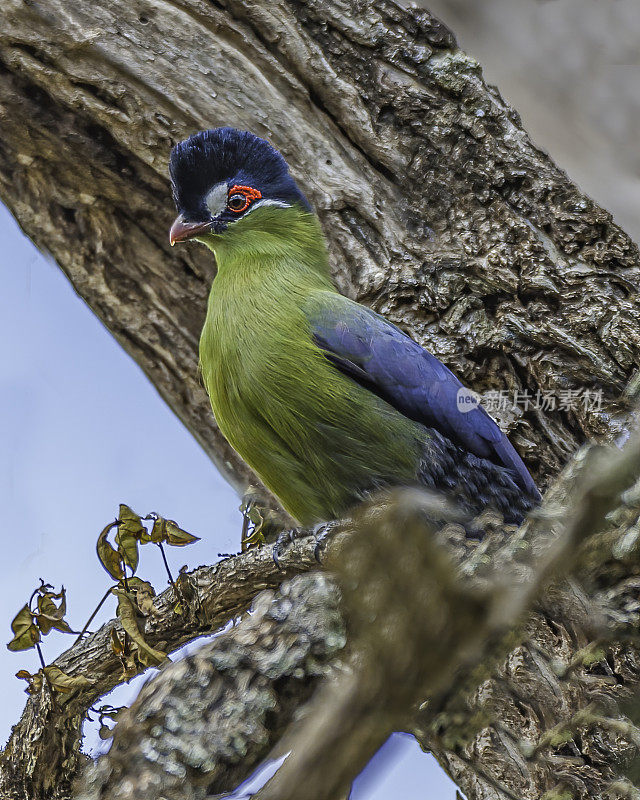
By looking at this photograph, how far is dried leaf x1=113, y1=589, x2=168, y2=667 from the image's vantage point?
59.2 inches

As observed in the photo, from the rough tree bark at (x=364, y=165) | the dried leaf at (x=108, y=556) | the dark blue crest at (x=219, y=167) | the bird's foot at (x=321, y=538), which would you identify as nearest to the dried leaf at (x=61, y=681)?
the dried leaf at (x=108, y=556)

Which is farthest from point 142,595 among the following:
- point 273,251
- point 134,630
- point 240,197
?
point 240,197

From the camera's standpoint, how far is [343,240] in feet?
7.86

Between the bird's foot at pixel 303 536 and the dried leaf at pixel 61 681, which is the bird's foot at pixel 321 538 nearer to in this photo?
the bird's foot at pixel 303 536

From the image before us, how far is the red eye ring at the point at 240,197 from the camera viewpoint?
2043 mm

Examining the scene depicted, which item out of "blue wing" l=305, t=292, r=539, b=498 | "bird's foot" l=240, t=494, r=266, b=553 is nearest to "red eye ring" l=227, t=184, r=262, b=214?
"blue wing" l=305, t=292, r=539, b=498

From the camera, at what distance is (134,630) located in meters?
1.54

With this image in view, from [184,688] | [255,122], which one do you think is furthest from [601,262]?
[184,688]

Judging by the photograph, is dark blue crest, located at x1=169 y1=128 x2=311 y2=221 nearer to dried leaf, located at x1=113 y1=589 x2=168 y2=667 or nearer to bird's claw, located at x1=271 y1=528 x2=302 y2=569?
bird's claw, located at x1=271 y1=528 x2=302 y2=569

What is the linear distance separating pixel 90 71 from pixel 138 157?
0.87 feet

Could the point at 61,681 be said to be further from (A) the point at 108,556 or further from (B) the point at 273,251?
(B) the point at 273,251

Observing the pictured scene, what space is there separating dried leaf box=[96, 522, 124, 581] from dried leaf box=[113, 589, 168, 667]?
0.04 m

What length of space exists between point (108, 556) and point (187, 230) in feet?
2.74

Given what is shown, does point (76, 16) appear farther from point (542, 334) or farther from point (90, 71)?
point (542, 334)
